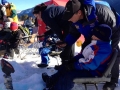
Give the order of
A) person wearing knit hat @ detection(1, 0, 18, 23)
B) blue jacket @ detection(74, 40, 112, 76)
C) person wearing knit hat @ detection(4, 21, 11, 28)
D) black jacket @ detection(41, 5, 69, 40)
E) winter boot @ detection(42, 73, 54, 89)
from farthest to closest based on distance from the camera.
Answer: person wearing knit hat @ detection(1, 0, 18, 23)
person wearing knit hat @ detection(4, 21, 11, 28)
black jacket @ detection(41, 5, 69, 40)
winter boot @ detection(42, 73, 54, 89)
blue jacket @ detection(74, 40, 112, 76)

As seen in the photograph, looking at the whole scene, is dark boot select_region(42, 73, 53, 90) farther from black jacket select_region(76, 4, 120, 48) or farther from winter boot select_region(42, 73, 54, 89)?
black jacket select_region(76, 4, 120, 48)

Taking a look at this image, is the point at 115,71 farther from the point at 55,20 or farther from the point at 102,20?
the point at 55,20

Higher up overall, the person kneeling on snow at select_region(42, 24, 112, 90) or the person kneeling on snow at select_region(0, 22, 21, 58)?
the person kneeling on snow at select_region(0, 22, 21, 58)

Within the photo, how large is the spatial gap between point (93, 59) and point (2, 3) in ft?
17.2

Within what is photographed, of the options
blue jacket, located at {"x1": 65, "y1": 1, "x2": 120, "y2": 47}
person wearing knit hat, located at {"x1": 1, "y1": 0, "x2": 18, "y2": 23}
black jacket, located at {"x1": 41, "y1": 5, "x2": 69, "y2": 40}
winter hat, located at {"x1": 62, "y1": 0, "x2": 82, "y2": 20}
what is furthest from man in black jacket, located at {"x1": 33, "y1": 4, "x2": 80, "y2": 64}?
person wearing knit hat, located at {"x1": 1, "y1": 0, "x2": 18, "y2": 23}

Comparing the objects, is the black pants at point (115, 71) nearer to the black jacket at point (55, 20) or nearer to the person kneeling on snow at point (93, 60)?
the person kneeling on snow at point (93, 60)

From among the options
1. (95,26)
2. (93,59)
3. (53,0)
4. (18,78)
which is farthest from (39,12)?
(53,0)

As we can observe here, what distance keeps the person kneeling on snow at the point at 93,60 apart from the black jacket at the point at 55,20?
1.13 m

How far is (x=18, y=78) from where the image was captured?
3965 mm

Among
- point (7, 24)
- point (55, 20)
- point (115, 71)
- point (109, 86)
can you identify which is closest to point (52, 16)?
point (55, 20)

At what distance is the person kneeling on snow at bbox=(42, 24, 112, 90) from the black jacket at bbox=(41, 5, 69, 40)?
1130 millimetres

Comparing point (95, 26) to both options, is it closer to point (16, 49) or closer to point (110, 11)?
point (110, 11)

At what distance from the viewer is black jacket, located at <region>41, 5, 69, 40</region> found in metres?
4.00

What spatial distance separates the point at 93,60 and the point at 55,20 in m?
1.58
